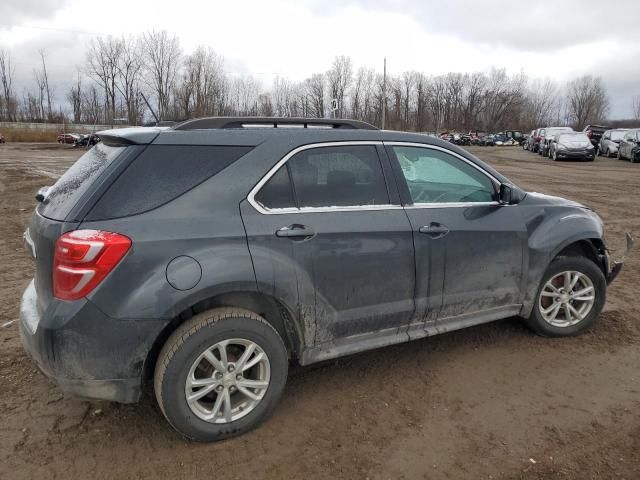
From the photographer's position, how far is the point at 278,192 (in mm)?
3014

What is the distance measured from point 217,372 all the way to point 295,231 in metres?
0.93

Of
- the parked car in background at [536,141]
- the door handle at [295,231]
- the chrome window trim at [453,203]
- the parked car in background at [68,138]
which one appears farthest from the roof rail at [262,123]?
the parked car in background at [68,138]

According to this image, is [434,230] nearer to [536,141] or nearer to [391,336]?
[391,336]

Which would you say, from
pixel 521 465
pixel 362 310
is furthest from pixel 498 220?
pixel 521 465

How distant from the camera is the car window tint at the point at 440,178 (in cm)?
356

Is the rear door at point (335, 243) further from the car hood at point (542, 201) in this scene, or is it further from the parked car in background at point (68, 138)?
the parked car in background at point (68, 138)

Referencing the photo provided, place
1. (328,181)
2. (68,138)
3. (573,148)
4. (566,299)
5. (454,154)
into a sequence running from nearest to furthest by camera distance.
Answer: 1. (328,181)
2. (454,154)
3. (566,299)
4. (573,148)
5. (68,138)

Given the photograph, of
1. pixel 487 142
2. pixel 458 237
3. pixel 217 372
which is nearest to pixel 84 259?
pixel 217 372

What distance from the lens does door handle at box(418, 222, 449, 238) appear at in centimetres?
339

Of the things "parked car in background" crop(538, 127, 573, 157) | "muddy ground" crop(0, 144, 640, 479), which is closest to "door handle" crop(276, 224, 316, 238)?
"muddy ground" crop(0, 144, 640, 479)

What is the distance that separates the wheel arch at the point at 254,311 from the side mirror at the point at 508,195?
192 cm

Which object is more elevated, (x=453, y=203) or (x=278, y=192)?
(x=278, y=192)

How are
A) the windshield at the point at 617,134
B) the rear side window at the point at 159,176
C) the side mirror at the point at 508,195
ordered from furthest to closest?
the windshield at the point at 617,134 → the side mirror at the point at 508,195 → the rear side window at the point at 159,176

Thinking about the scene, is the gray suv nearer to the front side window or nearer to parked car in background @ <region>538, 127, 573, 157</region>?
the front side window
